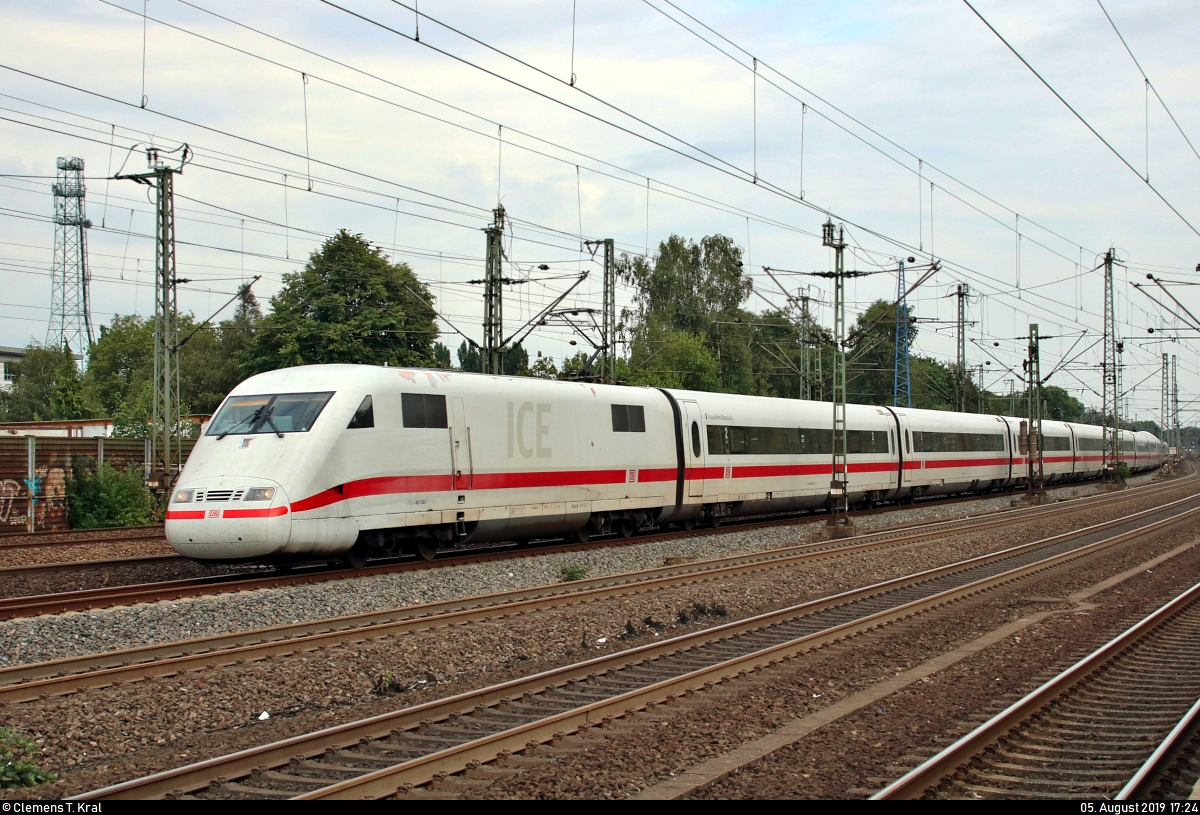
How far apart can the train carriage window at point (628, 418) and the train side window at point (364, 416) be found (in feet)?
21.8

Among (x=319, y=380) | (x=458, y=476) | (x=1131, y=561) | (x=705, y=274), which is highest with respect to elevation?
(x=705, y=274)

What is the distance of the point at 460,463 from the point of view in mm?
17578

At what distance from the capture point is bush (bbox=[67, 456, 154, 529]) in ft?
85.4

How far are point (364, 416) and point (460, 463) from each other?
2.28 m

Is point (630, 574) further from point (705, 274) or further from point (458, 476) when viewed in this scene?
point (705, 274)

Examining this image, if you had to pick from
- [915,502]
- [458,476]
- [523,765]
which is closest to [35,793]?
[523,765]

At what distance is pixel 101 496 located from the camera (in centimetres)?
2622

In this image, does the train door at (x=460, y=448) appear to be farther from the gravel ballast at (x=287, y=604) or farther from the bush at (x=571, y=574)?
the bush at (x=571, y=574)

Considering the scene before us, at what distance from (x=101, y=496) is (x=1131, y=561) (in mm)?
23206

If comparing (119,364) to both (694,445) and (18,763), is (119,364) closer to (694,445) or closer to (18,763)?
(694,445)

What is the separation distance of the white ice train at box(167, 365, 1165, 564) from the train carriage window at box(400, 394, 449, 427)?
0.07ft

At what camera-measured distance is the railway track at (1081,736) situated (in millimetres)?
6508

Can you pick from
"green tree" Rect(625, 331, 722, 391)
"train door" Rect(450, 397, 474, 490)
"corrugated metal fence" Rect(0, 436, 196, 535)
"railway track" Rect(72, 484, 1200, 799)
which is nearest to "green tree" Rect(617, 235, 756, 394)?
"green tree" Rect(625, 331, 722, 391)

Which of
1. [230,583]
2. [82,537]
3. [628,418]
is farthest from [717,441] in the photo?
[82,537]
